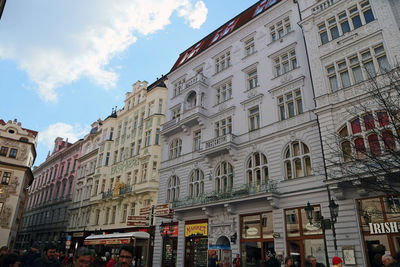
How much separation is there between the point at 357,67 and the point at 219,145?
36.1ft

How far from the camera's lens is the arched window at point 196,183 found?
25.6m

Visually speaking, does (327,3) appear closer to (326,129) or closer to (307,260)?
(326,129)

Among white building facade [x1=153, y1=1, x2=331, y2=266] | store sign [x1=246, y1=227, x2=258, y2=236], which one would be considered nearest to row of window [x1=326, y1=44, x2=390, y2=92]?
white building facade [x1=153, y1=1, x2=331, y2=266]

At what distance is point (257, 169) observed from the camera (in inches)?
856

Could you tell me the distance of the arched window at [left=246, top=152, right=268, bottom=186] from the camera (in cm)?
2116

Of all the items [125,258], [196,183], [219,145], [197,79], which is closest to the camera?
[125,258]

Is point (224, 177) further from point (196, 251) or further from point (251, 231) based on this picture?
point (196, 251)

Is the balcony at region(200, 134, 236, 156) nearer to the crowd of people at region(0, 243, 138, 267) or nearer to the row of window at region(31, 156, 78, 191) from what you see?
the crowd of people at region(0, 243, 138, 267)

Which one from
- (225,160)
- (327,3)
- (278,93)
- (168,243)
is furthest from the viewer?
(168,243)

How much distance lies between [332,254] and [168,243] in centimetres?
1475

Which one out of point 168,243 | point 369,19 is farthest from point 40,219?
point 369,19

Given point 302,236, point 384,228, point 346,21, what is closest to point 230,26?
point 346,21

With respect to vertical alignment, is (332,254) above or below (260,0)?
below

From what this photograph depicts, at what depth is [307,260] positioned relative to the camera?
17094mm
